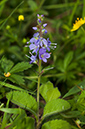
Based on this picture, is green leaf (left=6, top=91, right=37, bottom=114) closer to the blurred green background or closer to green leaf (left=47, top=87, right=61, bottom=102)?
green leaf (left=47, top=87, right=61, bottom=102)

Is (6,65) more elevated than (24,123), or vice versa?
(6,65)

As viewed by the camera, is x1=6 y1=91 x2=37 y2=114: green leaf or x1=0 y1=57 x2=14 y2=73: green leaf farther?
x1=0 y1=57 x2=14 y2=73: green leaf

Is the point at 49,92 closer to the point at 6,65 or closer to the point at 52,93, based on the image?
the point at 52,93

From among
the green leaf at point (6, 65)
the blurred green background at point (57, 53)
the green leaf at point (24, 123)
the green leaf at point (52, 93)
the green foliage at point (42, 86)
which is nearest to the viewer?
the green leaf at point (24, 123)

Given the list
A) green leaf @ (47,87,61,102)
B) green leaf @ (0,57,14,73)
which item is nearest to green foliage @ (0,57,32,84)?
green leaf @ (0,57,14,73)

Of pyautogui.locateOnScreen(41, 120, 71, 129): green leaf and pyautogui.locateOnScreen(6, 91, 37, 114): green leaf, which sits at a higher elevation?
pyautogui.locateOnScreen(6, 91, 37, 114): green leaf

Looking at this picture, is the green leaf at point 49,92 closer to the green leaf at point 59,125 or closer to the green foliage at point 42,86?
the green foliage at point 42,86

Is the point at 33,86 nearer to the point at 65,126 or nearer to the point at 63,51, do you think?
the point at 65,126

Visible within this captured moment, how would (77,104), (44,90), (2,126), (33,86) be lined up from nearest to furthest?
(2,126) < (77,104) < (44,90) < (33,86)

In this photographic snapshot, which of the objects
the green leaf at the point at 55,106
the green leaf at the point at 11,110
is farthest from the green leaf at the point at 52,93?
the green leaf at the point at 11,110

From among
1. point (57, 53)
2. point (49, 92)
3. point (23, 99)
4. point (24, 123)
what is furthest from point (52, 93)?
point (57, 53)

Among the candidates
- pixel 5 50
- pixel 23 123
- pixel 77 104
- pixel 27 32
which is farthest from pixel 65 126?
pixel 27 32
